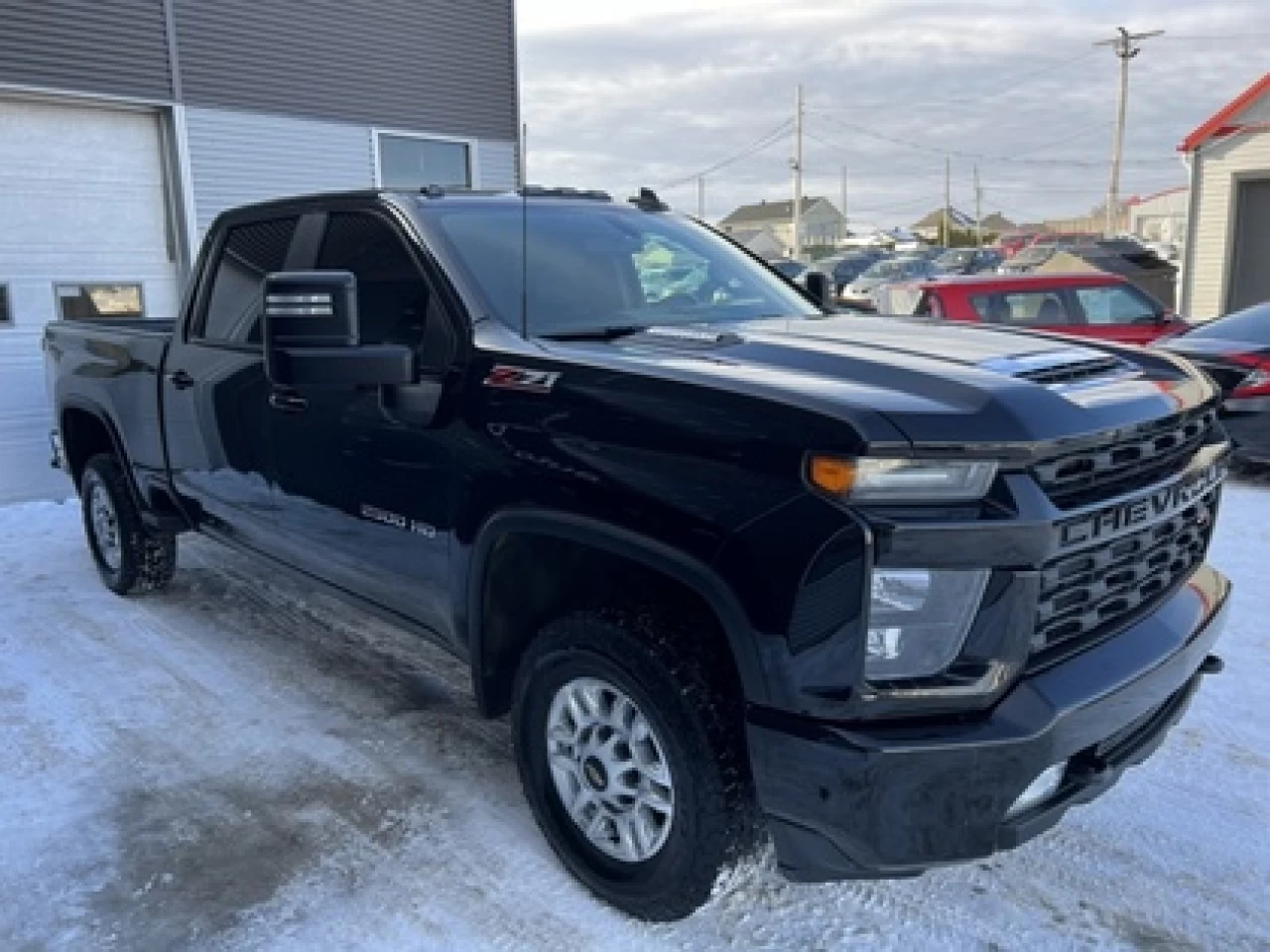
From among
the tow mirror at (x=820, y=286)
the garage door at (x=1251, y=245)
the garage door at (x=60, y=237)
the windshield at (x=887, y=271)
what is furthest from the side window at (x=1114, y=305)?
the windshield at (x=887, y=271)

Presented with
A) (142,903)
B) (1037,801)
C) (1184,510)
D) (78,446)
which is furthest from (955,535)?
(78,446)

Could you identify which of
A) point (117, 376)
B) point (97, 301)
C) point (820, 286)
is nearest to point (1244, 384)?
point (820, 286)

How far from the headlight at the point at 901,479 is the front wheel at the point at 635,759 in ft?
2.00

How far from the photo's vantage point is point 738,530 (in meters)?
2.20

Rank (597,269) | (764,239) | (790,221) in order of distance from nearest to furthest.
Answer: (597,269)
(764,239)
(790,221)

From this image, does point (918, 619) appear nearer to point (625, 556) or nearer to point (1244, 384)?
point (625, 556)

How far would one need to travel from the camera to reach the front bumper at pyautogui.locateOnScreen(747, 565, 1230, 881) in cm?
A: 208

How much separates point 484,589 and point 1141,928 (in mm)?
1899

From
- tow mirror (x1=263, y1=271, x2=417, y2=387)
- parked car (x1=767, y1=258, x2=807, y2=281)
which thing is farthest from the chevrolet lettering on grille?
parked car (x1=767, y1=258, x2=807, y2=281)

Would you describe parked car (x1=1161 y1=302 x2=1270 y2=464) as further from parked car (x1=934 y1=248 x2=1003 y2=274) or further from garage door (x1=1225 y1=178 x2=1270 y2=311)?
parked car (x1=934 y1=248 x2=1003 y2=274)

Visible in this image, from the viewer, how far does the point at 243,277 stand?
4262 millimetres

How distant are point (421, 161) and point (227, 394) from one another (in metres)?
8.49

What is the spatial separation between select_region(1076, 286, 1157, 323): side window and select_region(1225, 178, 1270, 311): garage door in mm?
8091

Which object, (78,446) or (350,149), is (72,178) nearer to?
(350,149)
